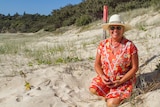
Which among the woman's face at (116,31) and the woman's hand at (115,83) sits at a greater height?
the woman's face at (116,31)

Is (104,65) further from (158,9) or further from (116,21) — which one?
(158,9)

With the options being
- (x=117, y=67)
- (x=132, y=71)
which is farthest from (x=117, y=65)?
(x=132, y=71)

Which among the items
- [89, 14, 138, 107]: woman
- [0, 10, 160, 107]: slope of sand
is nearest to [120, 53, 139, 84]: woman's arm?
[89, 14, 138, 107]: woman

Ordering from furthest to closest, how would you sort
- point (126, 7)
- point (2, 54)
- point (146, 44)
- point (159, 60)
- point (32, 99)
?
1. point (126, 7)
2. point (2, 54)
3. point (146, 44)
4. point (159, 60)
5. point (32, 99)

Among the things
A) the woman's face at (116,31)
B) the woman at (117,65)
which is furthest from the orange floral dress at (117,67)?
the woman's face at (116,31)

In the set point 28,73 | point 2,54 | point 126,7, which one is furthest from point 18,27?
point 28,73

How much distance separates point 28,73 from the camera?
573cm

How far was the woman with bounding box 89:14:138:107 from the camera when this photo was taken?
3982 mm

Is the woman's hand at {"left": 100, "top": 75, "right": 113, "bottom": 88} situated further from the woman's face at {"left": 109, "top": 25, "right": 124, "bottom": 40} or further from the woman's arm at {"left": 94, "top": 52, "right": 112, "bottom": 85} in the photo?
the woman's face at {"left": 109, "top": 25, "right": 124, "bottom": 40}

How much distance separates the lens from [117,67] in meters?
4.09

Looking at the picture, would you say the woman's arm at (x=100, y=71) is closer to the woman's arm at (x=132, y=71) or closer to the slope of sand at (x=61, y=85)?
the woman's arm at (x=132, y=71)

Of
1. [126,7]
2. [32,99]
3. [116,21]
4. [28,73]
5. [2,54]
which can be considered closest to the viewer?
[116,21]

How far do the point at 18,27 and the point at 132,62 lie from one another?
46442 mm

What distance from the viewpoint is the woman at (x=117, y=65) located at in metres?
3.98
